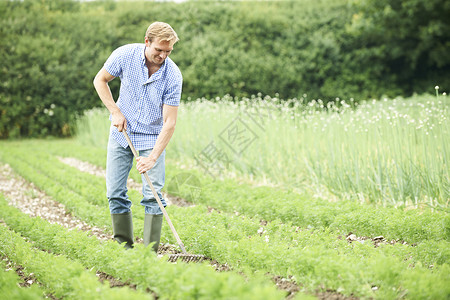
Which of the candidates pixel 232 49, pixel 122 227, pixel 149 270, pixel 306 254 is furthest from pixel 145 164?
pixel 232 49

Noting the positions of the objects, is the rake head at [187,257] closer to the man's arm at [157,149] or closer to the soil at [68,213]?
the soil at [68,213]

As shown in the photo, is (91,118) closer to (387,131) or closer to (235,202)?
(235,202)

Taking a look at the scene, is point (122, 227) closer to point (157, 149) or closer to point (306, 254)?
point (157, 149)

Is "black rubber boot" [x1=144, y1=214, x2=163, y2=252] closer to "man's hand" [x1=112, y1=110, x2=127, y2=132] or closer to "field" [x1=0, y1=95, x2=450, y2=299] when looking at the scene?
"field" [x1=0, y1=95, x2=450, y2=299]

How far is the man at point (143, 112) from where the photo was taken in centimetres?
407

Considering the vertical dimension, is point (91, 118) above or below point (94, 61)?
below

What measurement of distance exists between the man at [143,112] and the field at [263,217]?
58 cm

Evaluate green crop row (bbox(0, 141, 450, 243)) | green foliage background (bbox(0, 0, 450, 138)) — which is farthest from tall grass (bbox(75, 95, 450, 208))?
green foliage background (bbox(0, 0, 450, 138))

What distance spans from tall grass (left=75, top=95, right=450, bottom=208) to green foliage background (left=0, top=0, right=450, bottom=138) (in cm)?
747

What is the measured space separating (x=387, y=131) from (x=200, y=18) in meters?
12.5

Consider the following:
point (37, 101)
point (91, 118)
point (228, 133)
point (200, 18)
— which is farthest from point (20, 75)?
point (228, 133)

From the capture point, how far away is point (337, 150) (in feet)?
21.2

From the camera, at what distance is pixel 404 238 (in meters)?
4.43

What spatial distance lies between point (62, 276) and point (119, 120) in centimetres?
139
